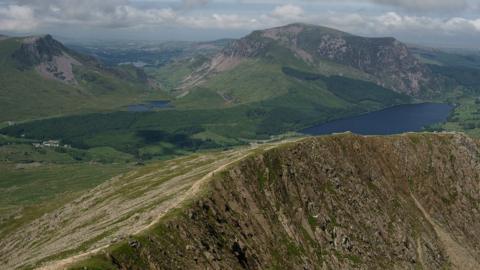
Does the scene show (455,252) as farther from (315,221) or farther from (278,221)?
(278,221)

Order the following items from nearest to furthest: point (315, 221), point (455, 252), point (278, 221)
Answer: point (278, 221), point (315, 221), point (455, 252)

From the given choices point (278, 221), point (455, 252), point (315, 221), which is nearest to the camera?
point (278, 221)

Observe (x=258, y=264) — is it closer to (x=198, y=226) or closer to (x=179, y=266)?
(x=198, y=226)

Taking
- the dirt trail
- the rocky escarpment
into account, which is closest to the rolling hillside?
the rocky escarpment

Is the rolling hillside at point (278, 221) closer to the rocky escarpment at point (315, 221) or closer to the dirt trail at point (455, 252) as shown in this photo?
the rocky escarpment at point (315, 221)

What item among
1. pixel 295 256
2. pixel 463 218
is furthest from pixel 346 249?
pixel 463 218

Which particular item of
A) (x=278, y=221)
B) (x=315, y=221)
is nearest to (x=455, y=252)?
→ (x=315, y=221)

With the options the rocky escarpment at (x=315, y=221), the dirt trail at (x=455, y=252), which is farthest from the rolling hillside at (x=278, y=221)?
the dirt trail at (x=455, y=252)
